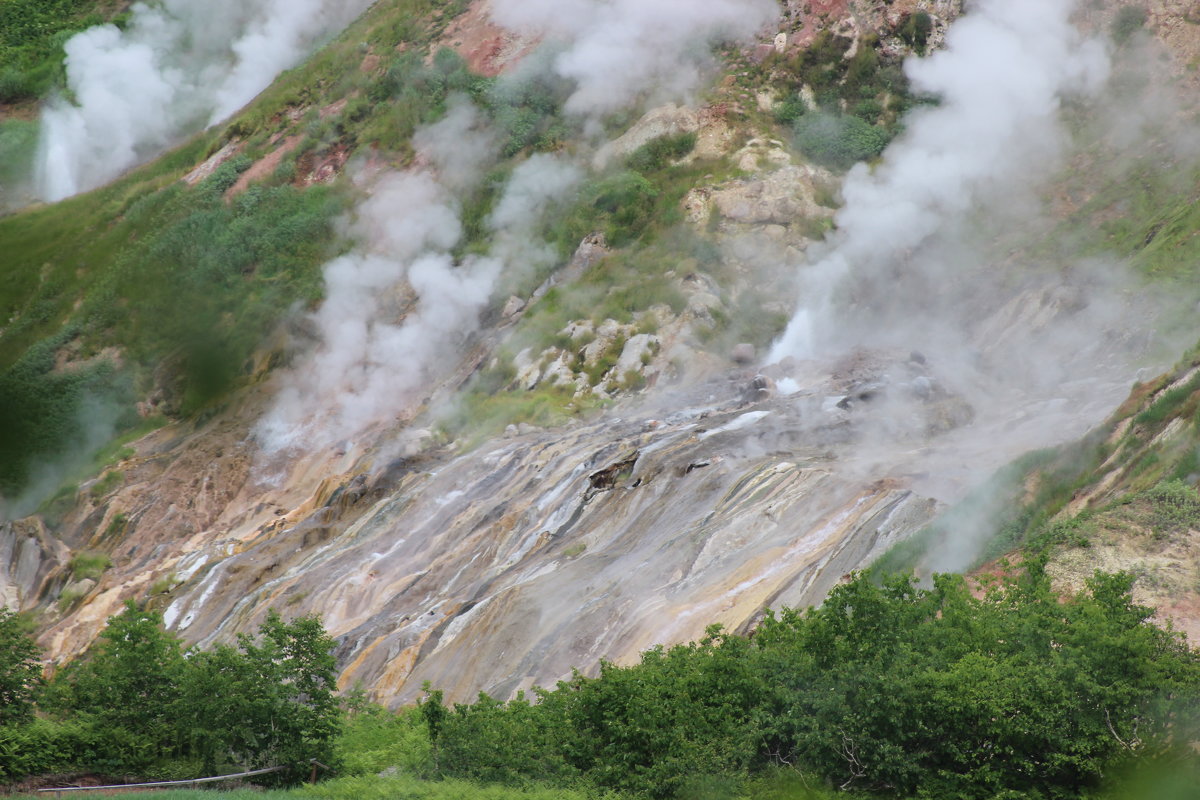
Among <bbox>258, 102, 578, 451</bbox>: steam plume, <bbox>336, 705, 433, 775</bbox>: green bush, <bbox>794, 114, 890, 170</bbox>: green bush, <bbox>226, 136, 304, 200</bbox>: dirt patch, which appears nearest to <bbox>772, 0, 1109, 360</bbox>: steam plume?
<bbox>794, 114, 890, 170</bbox>: green bush

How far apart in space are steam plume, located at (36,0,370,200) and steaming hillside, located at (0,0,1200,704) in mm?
2249

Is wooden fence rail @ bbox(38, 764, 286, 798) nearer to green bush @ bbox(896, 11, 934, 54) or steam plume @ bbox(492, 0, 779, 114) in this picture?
steam plume @ bbox(492, 0, 779, 114)

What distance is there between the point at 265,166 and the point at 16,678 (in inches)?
1482

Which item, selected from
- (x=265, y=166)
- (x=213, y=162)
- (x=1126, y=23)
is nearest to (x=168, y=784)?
(x=265, y=166)

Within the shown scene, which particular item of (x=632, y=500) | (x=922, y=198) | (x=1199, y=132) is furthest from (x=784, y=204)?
(x=632, y=500)

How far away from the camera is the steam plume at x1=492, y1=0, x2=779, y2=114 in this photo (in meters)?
49.6

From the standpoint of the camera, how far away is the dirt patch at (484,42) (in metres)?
52.9

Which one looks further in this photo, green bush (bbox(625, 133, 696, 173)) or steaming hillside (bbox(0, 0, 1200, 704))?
green bush (bbox(625, 133, 696, 173))

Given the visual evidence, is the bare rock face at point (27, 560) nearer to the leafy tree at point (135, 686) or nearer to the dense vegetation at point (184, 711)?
the leafy tree at point (135, 686)

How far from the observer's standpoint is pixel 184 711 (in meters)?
19.0

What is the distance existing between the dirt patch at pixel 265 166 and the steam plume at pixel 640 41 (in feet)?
41.5

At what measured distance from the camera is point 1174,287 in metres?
31.8

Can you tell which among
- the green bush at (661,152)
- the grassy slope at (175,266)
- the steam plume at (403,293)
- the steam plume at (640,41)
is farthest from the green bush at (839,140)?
the grassy slope at (175,266)

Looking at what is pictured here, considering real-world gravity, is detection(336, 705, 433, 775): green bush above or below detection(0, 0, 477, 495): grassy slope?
below
